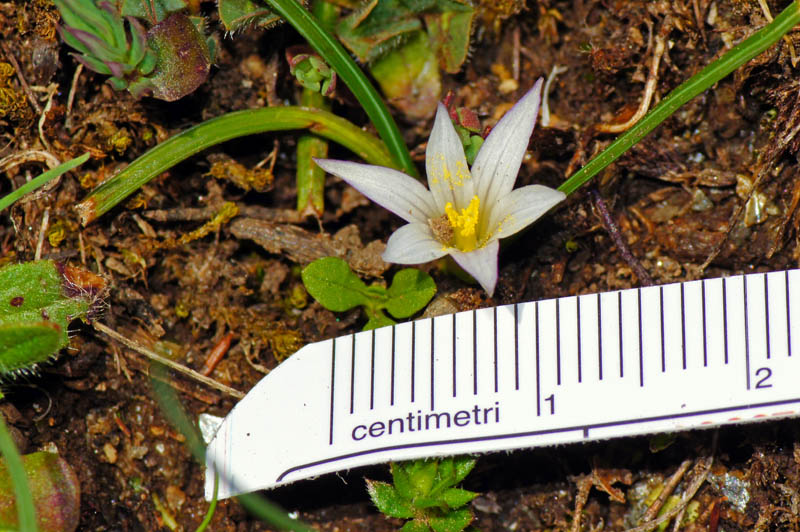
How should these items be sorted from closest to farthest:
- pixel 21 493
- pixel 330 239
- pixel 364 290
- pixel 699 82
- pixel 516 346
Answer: pixel 21 493 → pixel 699 82 → pixel 516 346 → pixel 364 290 → pixel 330 239

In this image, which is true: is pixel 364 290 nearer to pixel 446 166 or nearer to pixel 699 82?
pixel 446 166

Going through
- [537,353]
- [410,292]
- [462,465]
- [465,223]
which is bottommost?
[462,465]

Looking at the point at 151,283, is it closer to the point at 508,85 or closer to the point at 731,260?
the point at 508,85

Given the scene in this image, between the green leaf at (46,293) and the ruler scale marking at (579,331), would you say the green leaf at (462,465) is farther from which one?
the green leaf at (46,293)

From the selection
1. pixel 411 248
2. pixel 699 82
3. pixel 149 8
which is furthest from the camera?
pixel 149 8

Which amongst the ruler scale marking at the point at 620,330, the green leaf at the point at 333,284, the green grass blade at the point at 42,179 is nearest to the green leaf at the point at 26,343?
the green grass blade at the point at 42,179

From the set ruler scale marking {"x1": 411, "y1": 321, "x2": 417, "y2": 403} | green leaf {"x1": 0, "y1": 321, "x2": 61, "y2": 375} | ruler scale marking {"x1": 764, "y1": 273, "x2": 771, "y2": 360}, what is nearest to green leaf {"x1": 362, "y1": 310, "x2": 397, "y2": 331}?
ruler scale marking {"x1": 411, "y1": 321, "x2": 417, "y2": 403}

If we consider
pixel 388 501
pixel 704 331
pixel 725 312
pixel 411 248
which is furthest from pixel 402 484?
pixel 725 312
